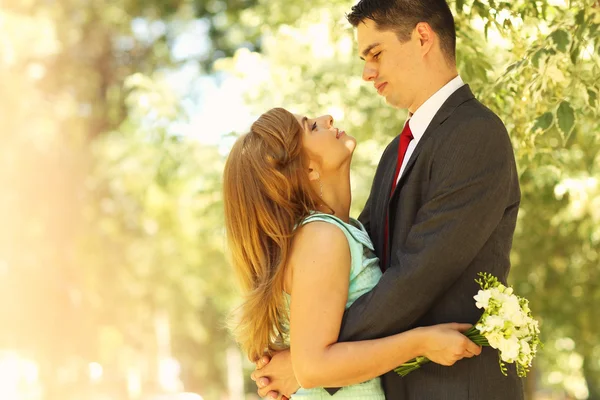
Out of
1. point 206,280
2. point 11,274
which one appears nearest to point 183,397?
point 206,280

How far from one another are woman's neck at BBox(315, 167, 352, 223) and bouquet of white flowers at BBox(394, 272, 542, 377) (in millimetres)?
641

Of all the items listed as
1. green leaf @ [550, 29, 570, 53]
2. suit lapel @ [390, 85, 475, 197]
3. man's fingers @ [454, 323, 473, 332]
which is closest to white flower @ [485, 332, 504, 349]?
man's fingers @ [454, 323, 473, 332]

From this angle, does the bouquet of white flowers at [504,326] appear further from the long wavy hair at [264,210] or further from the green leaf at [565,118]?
the green leaf at [565,118]

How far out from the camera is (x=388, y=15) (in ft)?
10.8

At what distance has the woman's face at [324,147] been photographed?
3.28 m

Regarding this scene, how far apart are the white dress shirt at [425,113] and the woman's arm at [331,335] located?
40 cm

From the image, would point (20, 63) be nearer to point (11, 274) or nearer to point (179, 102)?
point (11, 274)

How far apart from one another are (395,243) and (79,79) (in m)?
17.0

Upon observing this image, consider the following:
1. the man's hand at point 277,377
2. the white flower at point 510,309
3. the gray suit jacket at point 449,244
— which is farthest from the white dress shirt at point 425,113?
the man's hand at point 277,377

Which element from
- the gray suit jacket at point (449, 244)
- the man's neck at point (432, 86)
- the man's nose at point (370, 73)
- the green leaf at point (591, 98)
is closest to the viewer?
the gray suit jacket at point (449, 244)

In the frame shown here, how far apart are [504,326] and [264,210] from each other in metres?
0.89

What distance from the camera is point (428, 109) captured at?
126 inches

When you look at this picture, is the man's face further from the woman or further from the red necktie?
the woman

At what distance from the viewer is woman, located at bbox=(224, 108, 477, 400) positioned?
2.88 metres
